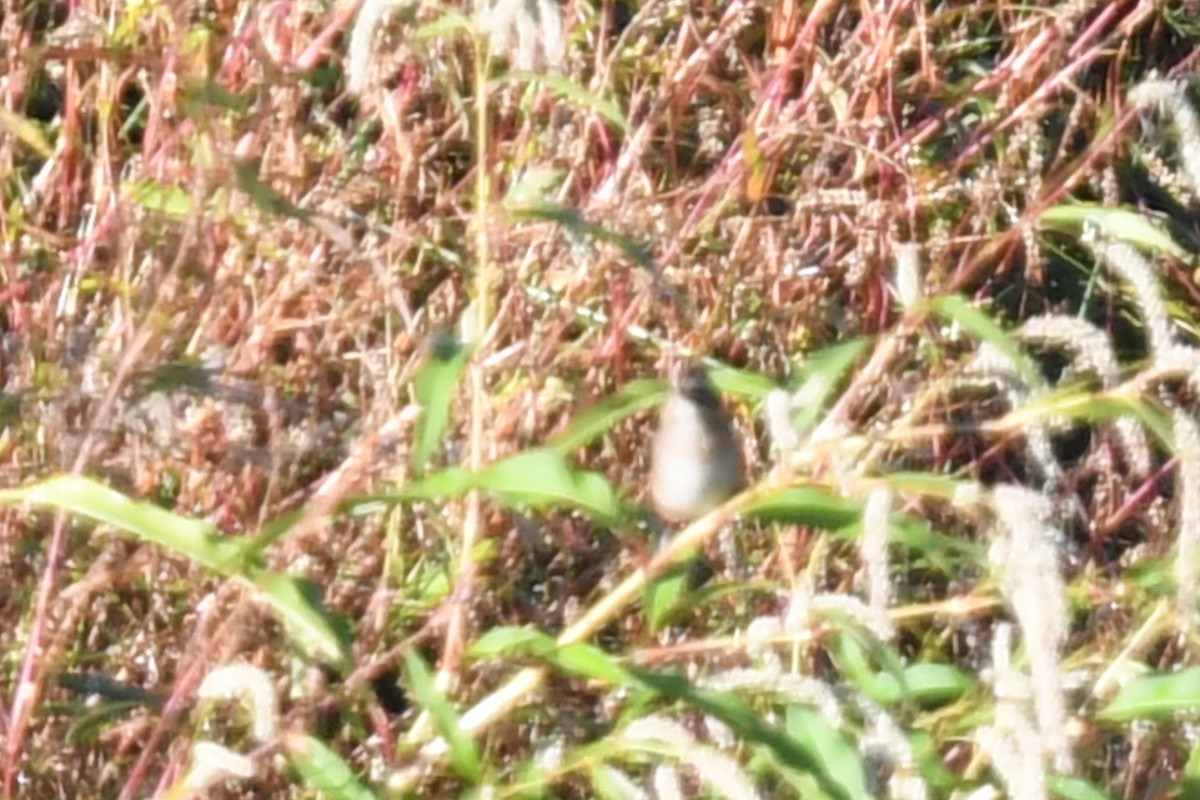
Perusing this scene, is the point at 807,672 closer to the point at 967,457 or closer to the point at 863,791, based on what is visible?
the point at 863,791

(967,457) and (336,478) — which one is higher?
(336,478)

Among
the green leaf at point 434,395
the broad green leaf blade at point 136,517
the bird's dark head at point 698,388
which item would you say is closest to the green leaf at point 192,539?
the broad green leaf blade at point 136,517

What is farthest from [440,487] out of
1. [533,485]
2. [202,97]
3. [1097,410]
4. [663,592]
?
[1097,410]

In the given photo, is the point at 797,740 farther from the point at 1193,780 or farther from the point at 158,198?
the point at 158,198

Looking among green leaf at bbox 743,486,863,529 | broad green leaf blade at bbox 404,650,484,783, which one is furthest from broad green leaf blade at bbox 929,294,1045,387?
broad green leaf blade at bbox 404,650,484,783

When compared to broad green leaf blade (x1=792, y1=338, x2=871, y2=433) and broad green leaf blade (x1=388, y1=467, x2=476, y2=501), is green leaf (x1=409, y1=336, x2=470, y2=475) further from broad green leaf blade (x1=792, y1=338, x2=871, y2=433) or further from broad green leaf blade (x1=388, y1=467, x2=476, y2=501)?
broad green leaf blade (x1=792, y1=338, x2=871, y2=433)

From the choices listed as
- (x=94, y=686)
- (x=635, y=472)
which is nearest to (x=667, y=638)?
(x=635, y=472)
